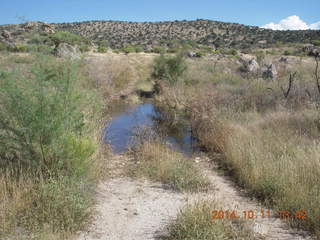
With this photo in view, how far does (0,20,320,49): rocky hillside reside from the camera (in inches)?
2063

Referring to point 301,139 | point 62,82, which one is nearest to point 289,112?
point 301,139

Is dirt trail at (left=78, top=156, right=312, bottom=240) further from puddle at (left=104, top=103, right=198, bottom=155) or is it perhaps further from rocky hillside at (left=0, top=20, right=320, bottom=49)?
rocky hillside at (left=0, top=20, right=320, bottom=49)

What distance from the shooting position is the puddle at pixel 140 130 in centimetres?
983

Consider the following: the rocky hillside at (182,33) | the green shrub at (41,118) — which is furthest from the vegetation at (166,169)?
the rocky hillside at (182,33)

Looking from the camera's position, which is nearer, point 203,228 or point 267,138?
point 203,228

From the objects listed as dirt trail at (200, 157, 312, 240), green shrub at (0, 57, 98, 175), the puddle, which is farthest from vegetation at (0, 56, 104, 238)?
the puddle

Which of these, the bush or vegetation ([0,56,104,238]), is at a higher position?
the bush

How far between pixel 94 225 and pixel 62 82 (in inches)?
103

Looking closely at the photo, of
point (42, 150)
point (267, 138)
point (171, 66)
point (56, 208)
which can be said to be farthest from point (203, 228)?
point (171, 66)

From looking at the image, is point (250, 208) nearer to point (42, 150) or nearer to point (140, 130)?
point (42, 150)

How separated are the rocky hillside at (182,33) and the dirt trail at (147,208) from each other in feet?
153
